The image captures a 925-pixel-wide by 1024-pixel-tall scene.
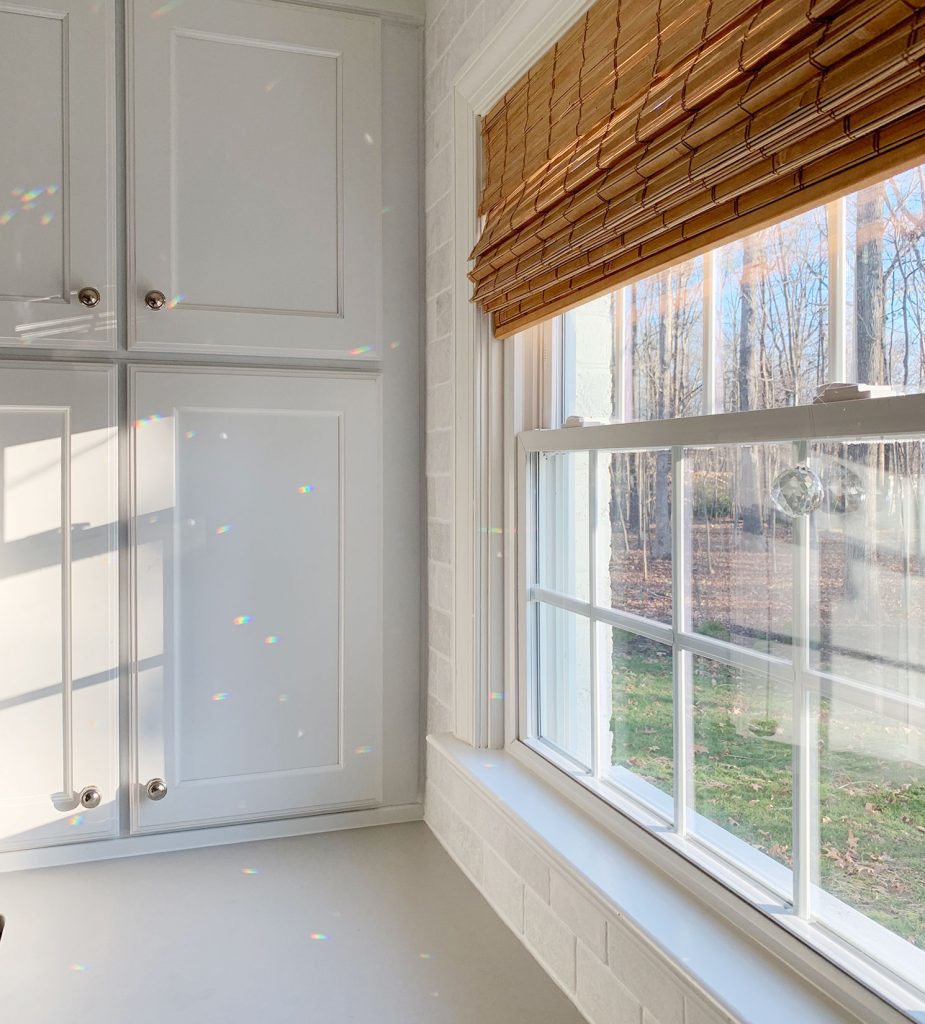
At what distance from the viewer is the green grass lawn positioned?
83 centimetres

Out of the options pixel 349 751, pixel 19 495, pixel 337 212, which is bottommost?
pixel 349 751

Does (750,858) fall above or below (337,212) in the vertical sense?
below

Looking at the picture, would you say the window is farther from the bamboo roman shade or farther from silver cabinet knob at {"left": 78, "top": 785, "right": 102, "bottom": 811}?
silver cabinet knob at {"left": 78, "top": 785, "right": 102, "bottom": 811}

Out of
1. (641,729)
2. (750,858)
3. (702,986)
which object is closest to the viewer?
(702,986)

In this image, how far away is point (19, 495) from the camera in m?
1.67

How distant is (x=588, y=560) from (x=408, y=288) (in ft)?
2.70

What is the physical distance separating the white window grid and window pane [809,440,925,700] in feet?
0.05

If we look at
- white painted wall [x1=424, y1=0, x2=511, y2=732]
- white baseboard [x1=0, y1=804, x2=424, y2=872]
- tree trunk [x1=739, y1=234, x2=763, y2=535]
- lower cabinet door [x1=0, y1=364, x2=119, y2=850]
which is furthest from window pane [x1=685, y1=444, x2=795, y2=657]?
lower cabinet door [x1=0, y1=364, x2=119, y2=850]

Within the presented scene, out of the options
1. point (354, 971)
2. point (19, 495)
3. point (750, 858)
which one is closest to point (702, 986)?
point (750, 858)

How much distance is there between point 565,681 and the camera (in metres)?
1.49

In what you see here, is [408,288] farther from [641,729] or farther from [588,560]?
[641,729]

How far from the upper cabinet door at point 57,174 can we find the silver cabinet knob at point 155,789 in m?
0.87

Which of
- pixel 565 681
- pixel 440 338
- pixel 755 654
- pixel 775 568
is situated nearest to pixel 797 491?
pixel 775 568

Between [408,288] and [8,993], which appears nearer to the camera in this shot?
[8,993]
